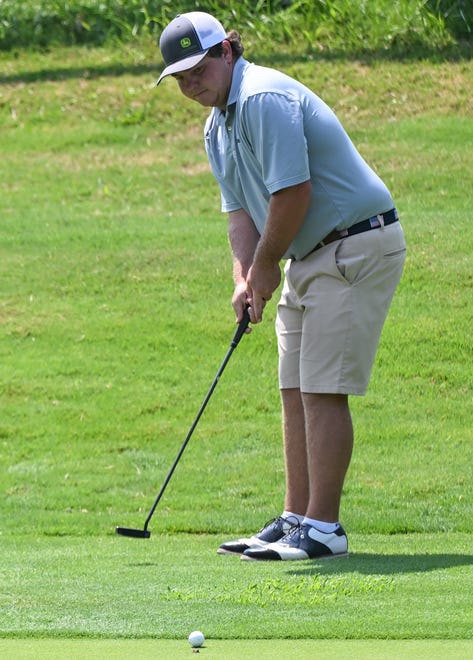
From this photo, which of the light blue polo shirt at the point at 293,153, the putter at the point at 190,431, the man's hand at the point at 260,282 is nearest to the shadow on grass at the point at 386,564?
the putter at the point at 190,431

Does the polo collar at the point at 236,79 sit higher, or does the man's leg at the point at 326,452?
the polo collar at the point at 236,79

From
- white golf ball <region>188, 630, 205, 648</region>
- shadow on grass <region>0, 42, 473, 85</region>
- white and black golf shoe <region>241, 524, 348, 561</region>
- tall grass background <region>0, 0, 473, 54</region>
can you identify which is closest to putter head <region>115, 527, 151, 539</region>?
white and black golf shoe <region>241, 524, 348, 561</region>

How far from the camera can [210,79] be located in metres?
4.91

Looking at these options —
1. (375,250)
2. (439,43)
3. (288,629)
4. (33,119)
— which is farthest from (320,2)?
(288,629)

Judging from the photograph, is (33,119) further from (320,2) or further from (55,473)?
(55,473)

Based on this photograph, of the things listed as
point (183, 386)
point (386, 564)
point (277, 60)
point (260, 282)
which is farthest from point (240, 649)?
point (277, 60)

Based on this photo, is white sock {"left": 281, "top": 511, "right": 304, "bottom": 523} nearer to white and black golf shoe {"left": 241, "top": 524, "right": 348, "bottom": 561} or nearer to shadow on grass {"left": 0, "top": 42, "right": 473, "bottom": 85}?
white and black golf shoe {"left": 241, "top": 524, "right": 348, "bottom": 561}

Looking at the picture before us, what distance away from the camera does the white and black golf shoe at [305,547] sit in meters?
4.89

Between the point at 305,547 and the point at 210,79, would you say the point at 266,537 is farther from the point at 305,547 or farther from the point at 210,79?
the point at 210,79

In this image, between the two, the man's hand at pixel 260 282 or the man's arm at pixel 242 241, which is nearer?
the man's hand at pixel 260 282

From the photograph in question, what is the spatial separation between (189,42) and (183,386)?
4103mm

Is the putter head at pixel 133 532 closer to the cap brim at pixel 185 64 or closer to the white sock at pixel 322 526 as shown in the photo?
the white sock at pixel 322 526

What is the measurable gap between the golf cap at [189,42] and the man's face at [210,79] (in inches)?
1.4

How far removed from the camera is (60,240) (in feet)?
36.7
